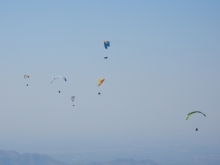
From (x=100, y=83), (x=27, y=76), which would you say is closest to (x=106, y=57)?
(x=100, y=83)

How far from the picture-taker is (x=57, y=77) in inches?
3287

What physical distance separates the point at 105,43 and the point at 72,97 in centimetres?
1969

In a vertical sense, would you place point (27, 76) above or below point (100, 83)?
above

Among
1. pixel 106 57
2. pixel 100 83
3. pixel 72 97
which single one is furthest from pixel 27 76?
pixel 106 57

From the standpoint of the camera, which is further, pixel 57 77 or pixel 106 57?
pixel 57 77

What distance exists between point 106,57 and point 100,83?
10016 millimetres

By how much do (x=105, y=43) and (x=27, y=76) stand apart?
26.6 meters

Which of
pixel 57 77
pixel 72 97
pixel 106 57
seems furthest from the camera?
pixel 72 97

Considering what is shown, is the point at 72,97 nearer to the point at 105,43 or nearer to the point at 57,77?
the point at 57,77

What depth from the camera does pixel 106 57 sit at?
2977 inches

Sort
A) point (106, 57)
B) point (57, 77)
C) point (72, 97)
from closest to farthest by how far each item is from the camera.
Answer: point (106, 57), point (57, 77), point (72, 97)

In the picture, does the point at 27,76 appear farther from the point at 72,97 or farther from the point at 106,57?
the point at 106,57

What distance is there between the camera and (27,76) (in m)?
96.8

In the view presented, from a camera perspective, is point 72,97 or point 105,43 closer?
point 105,43
